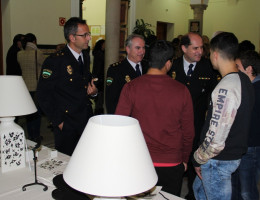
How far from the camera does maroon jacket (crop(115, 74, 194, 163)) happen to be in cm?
182

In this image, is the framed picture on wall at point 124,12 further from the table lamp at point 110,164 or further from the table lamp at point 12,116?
the table lamp at point 110,164

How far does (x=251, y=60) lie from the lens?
7.52ft

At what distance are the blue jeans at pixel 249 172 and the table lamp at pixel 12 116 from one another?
163cm

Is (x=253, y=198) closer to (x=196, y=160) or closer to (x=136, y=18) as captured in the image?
(x=196, y=160)

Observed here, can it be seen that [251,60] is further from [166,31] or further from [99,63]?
[166,31]

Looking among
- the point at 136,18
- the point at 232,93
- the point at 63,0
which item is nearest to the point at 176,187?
the point at 232,93

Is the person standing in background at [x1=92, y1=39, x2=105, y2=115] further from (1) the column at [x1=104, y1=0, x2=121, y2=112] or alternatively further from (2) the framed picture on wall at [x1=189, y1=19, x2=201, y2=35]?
(2) the framed picture on wall at [x1=189, y1=19, x2=201, y2=35]

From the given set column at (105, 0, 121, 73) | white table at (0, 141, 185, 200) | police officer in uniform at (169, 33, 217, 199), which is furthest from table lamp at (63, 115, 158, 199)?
column at (105, 0, 121, 73)

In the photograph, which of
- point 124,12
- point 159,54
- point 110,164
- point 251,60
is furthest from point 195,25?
point 110,164

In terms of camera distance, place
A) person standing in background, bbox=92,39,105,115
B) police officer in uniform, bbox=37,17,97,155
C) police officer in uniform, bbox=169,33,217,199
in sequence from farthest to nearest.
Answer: person standing in background, bbox=92,39,105,115, police officer in uniform, bbox=169,33,217,199, police officer in uniform, bbox=37,17,97,155

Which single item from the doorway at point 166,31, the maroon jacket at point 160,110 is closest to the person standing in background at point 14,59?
the maroon jacket at point 160,110

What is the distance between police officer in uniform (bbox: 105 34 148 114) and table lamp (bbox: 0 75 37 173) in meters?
0.95

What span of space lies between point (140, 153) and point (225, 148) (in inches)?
36.0

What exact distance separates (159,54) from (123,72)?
961 millimetres
